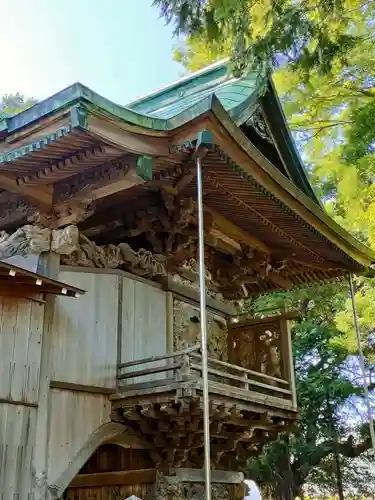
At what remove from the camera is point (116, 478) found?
6496 millimetres

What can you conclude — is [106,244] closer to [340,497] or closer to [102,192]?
[102,192]

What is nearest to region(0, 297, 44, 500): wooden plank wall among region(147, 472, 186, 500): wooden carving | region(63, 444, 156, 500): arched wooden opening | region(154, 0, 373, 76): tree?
region(63, 444, 156, 500): arched wooden opening

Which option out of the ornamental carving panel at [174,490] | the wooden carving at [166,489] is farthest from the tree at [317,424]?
the wooden carving at [166,489]

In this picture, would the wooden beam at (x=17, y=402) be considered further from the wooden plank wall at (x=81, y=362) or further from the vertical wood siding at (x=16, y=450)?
the wooden plank wall at (x=81, y=362)

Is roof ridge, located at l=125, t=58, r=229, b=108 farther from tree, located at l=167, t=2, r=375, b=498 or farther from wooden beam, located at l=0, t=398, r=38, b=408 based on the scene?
wooden beam, located at l=0, t=398, r=38, b=408

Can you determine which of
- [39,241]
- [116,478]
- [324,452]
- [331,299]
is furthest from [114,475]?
[331,299]

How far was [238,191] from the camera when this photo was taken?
19.2 ft

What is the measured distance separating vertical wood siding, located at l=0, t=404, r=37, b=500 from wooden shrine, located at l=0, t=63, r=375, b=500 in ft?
0.04

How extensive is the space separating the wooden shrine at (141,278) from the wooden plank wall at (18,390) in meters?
0.01

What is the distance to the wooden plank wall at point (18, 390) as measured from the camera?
4.73 m

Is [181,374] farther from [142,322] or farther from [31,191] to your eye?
[31,191]

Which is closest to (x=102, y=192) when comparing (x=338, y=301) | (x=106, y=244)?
(x=106, y=244)

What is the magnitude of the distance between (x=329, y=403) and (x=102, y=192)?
37.0 ft

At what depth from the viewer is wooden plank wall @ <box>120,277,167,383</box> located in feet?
20.5
